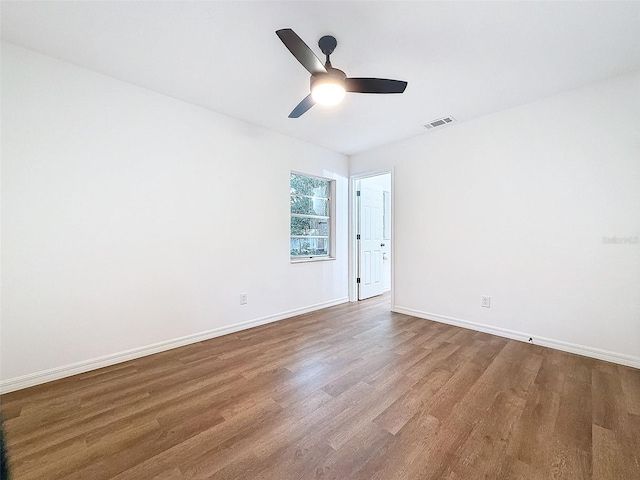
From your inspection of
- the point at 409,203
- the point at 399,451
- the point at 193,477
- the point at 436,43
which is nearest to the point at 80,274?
the point at 193,477

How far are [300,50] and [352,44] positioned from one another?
1.92ft

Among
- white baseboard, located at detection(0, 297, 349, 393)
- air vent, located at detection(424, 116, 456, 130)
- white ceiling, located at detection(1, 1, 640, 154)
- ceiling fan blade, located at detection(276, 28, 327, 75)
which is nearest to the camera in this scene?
ceiling fan blade, located at detection(276, 28, 327, 75)

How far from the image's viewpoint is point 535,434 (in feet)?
4.83

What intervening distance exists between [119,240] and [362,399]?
2.41 m

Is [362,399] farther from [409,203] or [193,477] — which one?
[409,203]

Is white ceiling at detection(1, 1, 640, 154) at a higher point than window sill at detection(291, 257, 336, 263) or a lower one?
higher

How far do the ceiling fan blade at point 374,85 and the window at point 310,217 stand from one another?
2.04m

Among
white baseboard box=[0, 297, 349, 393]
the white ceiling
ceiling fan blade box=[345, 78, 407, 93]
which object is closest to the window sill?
white baseboard box=[0, 297, 349, 393]

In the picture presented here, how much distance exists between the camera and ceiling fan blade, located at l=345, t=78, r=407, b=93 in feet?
6.05

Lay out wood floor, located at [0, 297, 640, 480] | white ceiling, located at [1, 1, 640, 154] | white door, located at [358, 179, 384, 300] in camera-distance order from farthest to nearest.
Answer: white door, located at [358, 179, 384, 300] → white ceiling, located at [1, 1, 640, 154] → wood floor, located at [0, 297, 640, 480]

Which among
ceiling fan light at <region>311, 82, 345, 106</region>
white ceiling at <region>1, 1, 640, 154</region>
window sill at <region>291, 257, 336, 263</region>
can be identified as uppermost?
white ceiling at <region>1, 1, 640, 154</region>

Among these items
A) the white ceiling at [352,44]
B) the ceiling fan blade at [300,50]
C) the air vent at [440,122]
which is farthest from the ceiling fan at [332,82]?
the air vent at [440,122]

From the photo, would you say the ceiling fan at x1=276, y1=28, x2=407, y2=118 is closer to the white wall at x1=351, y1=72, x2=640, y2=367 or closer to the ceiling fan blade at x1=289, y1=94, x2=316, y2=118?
the ceiling fan blade at x1=289, y1=94, x2=316, y2=118

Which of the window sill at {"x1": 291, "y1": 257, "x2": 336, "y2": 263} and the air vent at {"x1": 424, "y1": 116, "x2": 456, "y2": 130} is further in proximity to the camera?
the window sill at {"x1": 291, "y1": 257, "x2": 336, "y2": 263}
